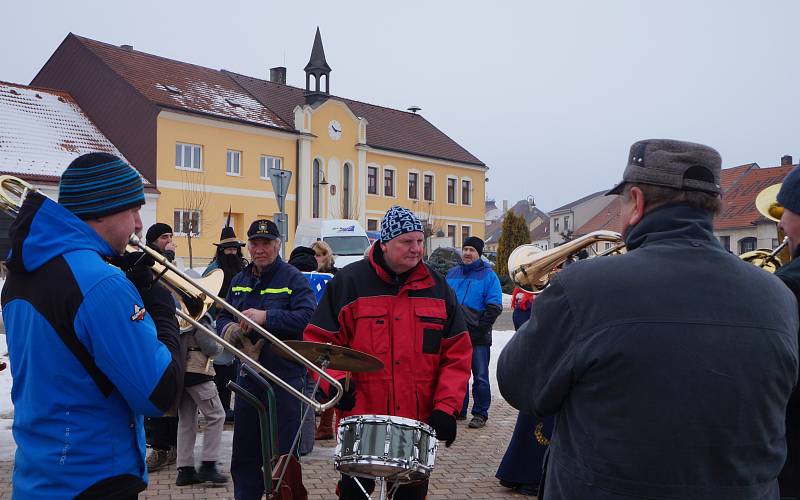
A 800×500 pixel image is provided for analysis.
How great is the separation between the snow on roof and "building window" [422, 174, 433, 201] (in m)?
19.3

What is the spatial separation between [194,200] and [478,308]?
26812 millimetres

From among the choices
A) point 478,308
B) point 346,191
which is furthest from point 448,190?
point 478,308

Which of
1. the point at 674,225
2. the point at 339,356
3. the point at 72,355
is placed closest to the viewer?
the point at 674,225

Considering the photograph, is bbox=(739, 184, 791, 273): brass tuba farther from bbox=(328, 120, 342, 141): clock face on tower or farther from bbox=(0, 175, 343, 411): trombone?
bbox=(328, 120, 342, 141): clock face on tower

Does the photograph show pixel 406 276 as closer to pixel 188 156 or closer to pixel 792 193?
pixel 792 193

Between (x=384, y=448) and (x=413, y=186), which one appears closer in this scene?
(x=384, y=448)

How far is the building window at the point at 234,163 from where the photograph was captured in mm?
36188

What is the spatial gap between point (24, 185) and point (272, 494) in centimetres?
223

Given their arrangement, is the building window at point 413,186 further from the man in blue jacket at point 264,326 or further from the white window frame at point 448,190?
the man in blue jacket at point 264,326

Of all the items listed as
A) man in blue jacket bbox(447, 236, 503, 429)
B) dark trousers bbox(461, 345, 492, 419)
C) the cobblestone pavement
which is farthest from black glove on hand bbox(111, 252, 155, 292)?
dark trousers bbox(461, 345, 492, 419)

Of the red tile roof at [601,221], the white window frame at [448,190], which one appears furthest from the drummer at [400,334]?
the red tile roof at [601,221]

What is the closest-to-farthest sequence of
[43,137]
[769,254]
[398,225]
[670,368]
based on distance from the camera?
[670,368] < [398,225] < [769,254] < [43,137]

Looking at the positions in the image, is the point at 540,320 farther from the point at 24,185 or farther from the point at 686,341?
the point at 24,185

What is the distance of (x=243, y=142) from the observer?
36344 millimetres
